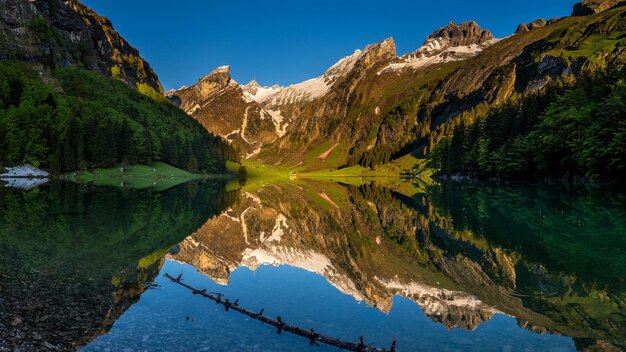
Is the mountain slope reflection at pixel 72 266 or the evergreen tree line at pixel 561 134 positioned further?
the evergreen tree line at pixel 561 134

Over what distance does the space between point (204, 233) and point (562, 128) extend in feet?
263

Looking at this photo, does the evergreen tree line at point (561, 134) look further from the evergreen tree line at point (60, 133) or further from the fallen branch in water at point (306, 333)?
the evergreen tree line at point (60, 133)

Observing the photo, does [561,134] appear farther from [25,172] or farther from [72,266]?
[25,172]

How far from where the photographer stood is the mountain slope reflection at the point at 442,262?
1805 centimetres

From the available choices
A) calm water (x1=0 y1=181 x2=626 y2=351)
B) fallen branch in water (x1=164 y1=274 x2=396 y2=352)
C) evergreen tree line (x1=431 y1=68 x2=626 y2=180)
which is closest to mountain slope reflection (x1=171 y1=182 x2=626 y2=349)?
calm water (x1=0 y1=181 x2=626 y2=351)

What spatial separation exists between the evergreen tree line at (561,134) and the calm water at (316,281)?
33.6 meters

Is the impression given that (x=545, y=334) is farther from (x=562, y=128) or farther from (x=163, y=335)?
(x=562, y=128)

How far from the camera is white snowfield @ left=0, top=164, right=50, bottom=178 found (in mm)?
108769

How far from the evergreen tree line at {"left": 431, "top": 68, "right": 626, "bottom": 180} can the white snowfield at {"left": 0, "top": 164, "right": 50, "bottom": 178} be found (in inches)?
4954

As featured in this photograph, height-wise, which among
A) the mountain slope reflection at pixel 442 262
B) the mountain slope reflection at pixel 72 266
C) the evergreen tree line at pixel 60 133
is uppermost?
the evergreen tree line at pixel 60 133

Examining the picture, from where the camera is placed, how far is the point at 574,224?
3978 cm

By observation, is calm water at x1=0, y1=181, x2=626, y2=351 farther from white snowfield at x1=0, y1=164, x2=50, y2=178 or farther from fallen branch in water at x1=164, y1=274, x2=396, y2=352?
white snowfield at x1=0, y1=164, x2=50, y2=178

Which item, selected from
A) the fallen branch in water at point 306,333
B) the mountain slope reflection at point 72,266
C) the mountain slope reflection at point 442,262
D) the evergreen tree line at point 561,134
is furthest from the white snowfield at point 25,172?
the evergreen tree line at point 561,134

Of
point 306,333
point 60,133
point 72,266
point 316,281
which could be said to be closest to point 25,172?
point 60,133
